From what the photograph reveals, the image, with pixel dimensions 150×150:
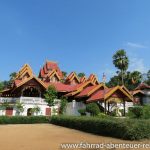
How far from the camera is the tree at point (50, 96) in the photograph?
44031mm

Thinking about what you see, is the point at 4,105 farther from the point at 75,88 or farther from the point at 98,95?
the point at 98,95

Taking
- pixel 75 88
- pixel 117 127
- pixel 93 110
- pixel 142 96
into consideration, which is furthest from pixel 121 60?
pixel 117 127

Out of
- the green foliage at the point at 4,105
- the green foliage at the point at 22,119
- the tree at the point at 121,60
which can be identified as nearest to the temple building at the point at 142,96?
the tree at the point at 121,60

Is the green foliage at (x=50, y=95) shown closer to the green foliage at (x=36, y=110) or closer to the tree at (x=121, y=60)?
the green foliage at (x=36, y=110)

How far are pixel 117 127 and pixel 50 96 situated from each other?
80.6ft

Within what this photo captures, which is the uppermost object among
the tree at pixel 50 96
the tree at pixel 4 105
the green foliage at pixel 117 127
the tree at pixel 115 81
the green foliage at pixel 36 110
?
the tree at pixel 115 81

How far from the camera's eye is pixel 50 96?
44.3m

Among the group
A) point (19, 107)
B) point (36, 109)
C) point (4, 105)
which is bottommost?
point (36, 109)

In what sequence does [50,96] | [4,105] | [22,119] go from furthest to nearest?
1. [50,96]
2. [4,105]
3. [22,119]

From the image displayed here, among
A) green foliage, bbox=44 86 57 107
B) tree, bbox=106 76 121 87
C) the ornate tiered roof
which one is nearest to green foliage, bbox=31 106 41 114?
green foliage, bbox=44 86 57 107

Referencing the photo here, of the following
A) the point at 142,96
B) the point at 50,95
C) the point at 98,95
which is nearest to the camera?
the point at 98,95

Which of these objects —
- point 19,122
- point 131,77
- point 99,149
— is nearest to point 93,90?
point 19,122

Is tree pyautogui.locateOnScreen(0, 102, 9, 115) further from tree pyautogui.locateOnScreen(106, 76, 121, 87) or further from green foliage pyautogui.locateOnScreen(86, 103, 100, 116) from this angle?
tree pyautogui.locateOnScreen(106, 76, 121, 87)

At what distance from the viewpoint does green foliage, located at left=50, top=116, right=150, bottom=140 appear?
19128 millimetres
